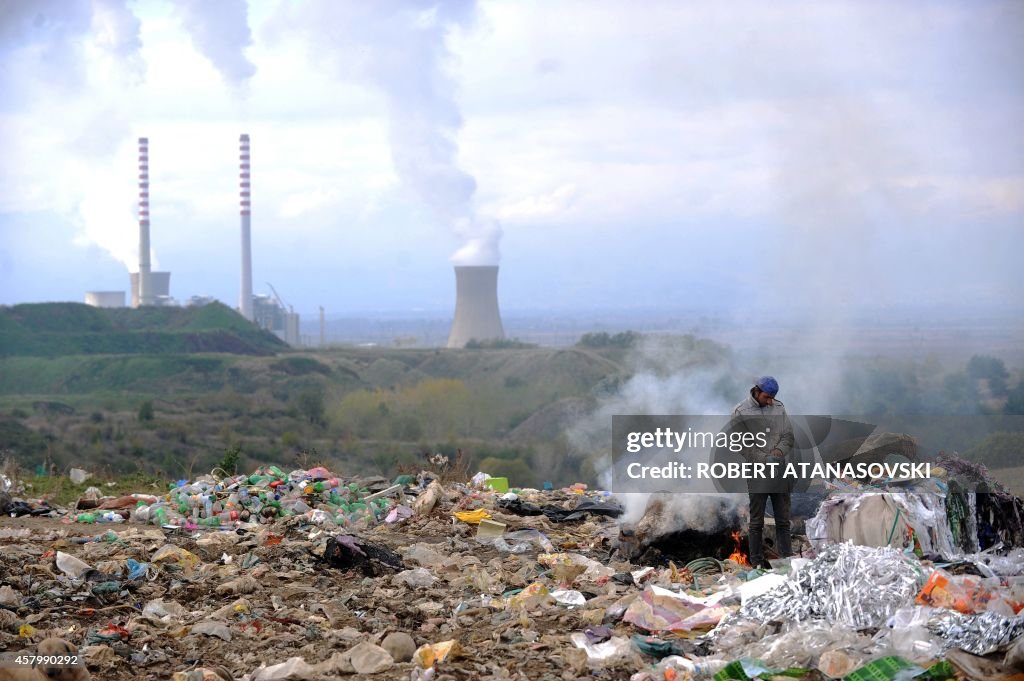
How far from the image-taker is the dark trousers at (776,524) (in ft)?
21.5

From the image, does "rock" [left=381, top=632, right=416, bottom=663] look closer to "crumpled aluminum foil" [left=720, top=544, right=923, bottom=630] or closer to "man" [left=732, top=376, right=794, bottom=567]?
"crumpled aluminum foil" [left=720, top=544, right=923, bottom=630]

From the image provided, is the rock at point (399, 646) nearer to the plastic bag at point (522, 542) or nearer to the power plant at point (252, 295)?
the plastic bag at point (522, 542)

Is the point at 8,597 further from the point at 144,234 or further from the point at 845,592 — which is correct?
the point at 144,234

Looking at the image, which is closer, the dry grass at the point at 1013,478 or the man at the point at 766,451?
the man at the point at 766,451

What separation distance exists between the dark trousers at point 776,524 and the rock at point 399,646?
7.70 feet

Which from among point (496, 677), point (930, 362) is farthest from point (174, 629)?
point (930, 362)

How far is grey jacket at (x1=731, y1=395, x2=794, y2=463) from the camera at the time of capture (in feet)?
21.3

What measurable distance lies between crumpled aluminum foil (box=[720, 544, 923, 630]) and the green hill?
151 ft

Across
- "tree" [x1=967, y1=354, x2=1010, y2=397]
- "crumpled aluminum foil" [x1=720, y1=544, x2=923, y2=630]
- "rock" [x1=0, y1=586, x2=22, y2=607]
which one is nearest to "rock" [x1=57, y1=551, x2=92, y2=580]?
"rock" [x1=0, y1=586, x2=22, y2=607]

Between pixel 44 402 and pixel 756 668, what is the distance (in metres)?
36.5

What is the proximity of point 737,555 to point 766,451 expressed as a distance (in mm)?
834

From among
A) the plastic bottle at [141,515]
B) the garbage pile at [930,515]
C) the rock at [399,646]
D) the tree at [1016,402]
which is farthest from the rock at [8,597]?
the tree at [1016,402]

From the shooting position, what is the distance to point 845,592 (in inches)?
204

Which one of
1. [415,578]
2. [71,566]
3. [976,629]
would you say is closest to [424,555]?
[415,578]
